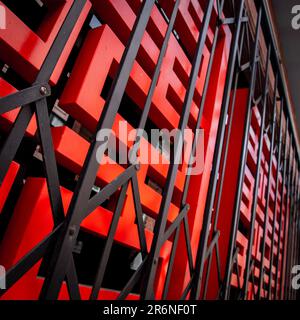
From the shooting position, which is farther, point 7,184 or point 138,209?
point 138,209

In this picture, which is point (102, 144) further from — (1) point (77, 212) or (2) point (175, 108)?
(2) point (175, 108)

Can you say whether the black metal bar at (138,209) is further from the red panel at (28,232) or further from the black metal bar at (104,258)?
the red panel at (28,232)

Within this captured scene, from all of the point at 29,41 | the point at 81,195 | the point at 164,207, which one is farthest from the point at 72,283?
the point at 29,41

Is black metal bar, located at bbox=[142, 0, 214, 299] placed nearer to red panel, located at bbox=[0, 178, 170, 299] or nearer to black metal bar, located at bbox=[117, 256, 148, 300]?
black metal bar, located at bbox=[117, 256, 148, 300]

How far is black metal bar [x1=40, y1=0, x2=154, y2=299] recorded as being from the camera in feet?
2.70

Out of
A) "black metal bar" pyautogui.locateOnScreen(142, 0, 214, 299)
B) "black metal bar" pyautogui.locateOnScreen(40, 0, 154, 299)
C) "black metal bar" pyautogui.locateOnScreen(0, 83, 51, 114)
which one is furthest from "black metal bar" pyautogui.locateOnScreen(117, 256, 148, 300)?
"black metal bar" pyautogui.locateOnScreen(0, 83, 51, 114)

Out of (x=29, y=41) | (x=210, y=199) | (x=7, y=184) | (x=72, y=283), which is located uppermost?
(x=29, y=41)

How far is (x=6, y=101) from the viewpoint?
0.76 m

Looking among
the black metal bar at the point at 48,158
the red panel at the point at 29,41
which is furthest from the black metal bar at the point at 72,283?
the red panel at the point at 29,41

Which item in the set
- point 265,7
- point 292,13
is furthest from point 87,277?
point 292,13

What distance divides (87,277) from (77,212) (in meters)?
0.91

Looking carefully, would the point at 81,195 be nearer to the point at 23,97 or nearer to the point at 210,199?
the point at 23,97

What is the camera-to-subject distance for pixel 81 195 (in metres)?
0.89

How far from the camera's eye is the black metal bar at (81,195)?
0.82 m
